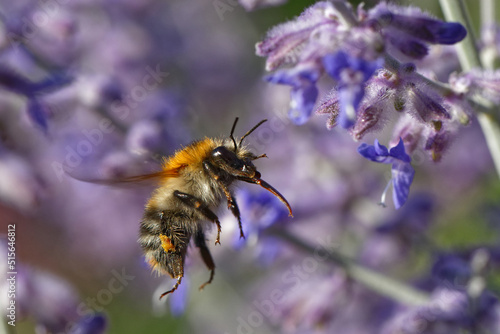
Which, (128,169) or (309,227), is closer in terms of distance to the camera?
(128,169)

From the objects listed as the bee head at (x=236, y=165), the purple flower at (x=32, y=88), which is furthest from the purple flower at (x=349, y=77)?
the purple flower at (x=32, y=88)

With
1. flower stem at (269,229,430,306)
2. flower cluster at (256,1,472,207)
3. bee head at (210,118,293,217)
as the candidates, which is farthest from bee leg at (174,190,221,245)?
flower stem at (269,229,430,306)

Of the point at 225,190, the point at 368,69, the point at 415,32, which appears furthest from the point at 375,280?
the point at 368,69

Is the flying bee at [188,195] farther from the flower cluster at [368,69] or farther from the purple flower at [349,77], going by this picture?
the purple flower at [349,77]

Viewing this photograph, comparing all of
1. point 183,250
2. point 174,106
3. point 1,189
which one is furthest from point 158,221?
point 174,106

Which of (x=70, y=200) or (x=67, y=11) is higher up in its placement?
(x=67, y=11)

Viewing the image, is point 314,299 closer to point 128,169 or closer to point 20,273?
point 128,169

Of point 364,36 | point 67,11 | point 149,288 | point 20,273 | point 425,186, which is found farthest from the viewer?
point 149,288
